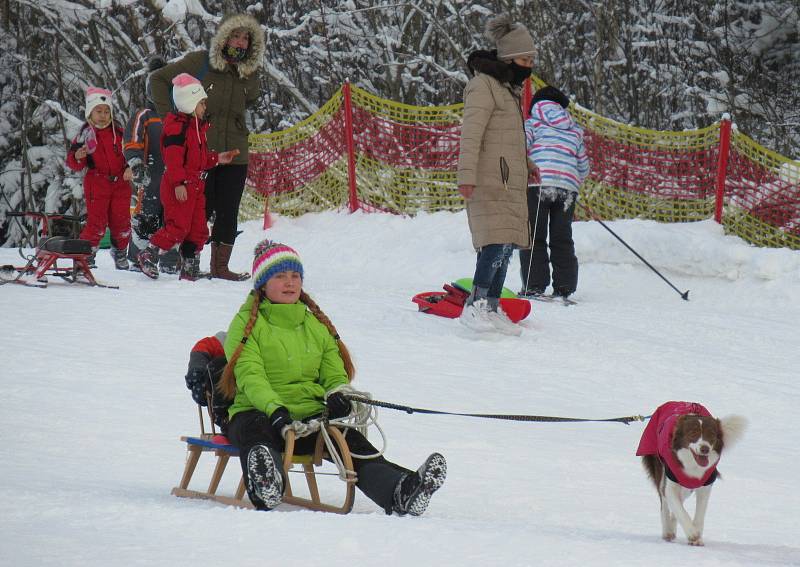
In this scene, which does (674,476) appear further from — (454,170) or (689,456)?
(454,170)

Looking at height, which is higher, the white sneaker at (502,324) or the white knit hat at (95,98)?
the white knit hat at (95,98)

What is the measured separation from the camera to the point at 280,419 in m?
4.00

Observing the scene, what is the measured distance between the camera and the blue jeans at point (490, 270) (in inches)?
286

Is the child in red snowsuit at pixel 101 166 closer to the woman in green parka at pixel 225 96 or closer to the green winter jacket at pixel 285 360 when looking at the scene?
the woman in green parka at pixel 225 96

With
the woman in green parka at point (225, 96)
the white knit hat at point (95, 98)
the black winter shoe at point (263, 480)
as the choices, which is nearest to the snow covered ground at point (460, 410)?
the black winter shoe at point (263, 480)

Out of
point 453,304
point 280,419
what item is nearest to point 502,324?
point 453,304

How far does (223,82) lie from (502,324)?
2.99 m

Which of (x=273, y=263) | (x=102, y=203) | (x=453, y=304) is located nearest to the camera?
(x=273, y=263)

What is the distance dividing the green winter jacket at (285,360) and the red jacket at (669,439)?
1.19 metres

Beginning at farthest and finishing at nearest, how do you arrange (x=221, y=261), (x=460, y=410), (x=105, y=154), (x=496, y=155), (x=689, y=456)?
(x=105, y=154), (x=221, y=261), (x=496, y=155), (x=460, y=410), (x=689, y=456)

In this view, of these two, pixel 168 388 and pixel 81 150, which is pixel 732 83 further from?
pixel 168 388

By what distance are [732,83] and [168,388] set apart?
1624 centimetres

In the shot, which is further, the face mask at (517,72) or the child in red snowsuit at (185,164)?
the child in red snowsuit at (185,164)

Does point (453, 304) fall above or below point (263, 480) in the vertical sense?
below
